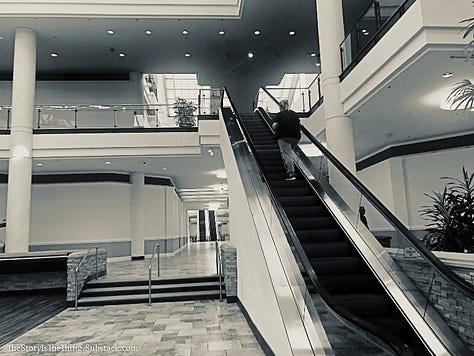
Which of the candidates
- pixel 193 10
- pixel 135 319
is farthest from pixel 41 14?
pixel 135 319

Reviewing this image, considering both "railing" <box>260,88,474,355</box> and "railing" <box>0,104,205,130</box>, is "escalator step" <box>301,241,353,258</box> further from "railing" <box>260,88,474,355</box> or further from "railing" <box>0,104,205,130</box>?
"railing" <box>0,104,205,130</box>

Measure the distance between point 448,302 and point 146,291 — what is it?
255 inches

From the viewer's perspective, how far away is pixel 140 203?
50.2 ft

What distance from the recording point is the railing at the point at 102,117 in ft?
38.9

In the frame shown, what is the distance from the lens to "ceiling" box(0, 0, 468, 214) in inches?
358

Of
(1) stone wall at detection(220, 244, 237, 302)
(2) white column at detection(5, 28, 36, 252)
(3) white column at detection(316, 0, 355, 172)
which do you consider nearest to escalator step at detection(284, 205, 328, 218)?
(3) white column at detection(316, 0, 355, 172)

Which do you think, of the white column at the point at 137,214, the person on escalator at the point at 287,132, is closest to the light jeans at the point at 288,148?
the person on escalator at the point at 287,132

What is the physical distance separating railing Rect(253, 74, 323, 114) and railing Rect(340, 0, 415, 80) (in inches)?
105

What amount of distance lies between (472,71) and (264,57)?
1100 cm

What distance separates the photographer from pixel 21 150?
11.0m

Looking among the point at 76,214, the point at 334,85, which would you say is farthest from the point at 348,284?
the point at 76,214

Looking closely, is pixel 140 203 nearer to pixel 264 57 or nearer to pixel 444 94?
pixel 264 57

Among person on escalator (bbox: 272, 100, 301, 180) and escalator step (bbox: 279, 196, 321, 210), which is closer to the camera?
escalator step (bbox: 279, 196, 321, 210)

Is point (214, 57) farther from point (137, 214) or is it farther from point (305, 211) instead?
point (305, 211)
